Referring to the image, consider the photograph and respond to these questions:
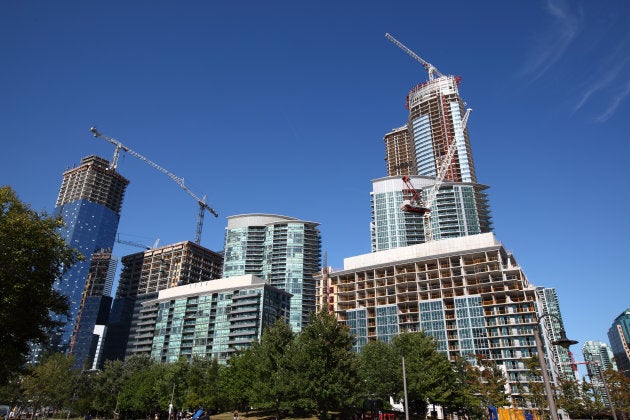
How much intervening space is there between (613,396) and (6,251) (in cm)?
8561

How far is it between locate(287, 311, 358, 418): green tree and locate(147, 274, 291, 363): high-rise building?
288 ft

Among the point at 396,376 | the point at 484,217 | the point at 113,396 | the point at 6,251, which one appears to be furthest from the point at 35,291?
the point at 484,217

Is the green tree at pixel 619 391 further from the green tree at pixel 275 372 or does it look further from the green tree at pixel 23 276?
the green tree at pixel 23 276

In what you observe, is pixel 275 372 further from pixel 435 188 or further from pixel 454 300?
pixel 435 188

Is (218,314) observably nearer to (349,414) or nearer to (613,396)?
(349,414)

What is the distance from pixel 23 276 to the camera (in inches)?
1363

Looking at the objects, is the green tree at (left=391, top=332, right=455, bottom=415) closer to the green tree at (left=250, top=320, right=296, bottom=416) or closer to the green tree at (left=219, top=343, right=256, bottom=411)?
the green tree at (left=250, top=320, right=296, bottom=416)

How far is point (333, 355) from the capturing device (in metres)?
57.0

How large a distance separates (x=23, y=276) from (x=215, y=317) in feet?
416

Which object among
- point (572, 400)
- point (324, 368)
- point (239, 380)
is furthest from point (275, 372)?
point (572, 400)

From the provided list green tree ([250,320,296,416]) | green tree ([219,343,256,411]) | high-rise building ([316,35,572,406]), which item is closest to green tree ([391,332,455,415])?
green tree ([250,320,296,416])

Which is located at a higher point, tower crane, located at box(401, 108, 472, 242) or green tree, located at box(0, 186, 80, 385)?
tower crane, located at box(401, 108, 472, 242)

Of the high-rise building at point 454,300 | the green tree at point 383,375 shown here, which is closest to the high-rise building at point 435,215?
the high-rise building at point 454,300

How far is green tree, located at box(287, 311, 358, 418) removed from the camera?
181ft
